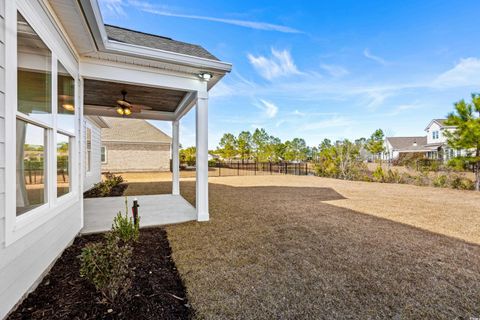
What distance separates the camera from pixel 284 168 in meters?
19.7

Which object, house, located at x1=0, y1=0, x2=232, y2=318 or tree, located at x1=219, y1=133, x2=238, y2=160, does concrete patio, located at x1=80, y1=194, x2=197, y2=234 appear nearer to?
house, located at x1=0, y1=0, x2=232, y2=318

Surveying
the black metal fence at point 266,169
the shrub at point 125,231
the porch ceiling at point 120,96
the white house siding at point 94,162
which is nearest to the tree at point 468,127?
the black metal fence at point 266,169

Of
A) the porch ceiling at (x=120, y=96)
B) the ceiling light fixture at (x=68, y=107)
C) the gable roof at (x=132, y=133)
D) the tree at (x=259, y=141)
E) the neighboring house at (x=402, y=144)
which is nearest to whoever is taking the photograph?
the ceiling light fixture at (x=68, y=107)

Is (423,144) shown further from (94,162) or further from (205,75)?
(94,162)

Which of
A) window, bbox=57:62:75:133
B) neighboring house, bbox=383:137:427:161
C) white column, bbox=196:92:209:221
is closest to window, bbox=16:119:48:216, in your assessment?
window, bbox=57:62:75:133

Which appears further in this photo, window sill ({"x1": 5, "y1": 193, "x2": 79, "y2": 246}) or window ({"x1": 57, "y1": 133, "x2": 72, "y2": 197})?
window ({"x1": 57, "y1": 133, "x2": 72, "y2": 197})

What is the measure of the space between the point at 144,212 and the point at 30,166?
3.22 m

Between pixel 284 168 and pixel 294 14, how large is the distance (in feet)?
41.1

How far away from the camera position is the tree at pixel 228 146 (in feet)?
93.2

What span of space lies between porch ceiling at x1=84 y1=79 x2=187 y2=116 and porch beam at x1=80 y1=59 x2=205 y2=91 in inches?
30.4

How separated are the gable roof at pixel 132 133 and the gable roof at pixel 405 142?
34199mm

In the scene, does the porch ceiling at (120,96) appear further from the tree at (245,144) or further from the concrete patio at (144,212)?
the tree at (245,144)

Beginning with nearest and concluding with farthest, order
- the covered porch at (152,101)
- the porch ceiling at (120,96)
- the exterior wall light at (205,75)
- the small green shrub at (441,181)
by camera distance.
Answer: the covered porch at (152,101), the exterior wall light at (205,75), the porch ceiling at (120,96), the small green shrub at (441,181)

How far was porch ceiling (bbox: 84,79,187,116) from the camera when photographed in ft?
16.4
